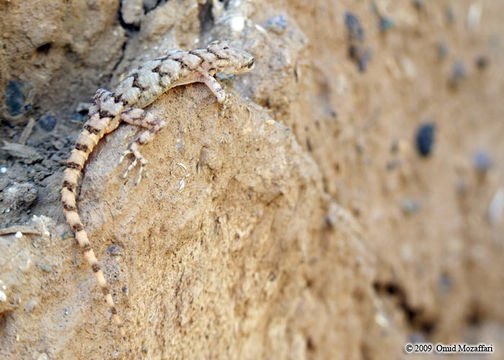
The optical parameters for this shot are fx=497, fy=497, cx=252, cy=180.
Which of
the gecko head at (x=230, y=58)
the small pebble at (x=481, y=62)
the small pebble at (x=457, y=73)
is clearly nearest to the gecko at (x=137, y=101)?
the gecko head at (x=230, y=58)

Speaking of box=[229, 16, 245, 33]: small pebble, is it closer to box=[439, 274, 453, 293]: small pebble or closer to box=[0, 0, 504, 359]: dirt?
box=[0, 0, 504, 359]: dirt

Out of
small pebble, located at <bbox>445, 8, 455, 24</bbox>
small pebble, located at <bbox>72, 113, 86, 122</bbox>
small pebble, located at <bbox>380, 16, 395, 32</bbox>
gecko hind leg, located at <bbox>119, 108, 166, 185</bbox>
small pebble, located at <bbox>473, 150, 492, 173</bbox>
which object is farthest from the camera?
small pebble, located at <bbox>473, 150, 492, 173</bbox>

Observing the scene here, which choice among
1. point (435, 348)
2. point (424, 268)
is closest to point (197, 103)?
point (424, 268)

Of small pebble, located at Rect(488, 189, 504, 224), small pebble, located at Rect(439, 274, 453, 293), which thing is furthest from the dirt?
small pebble, located at Rect(488, 189, 504, 224)

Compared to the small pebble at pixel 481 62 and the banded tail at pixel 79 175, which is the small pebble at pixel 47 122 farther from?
the small pebble at pixel 481 62

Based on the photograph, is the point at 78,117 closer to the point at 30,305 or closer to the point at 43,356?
the point at 30,305

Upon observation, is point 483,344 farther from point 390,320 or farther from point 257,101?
point 257,101

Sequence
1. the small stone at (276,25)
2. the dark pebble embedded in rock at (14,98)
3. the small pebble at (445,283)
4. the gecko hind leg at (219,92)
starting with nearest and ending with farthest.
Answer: the gecko hind leg at (219,92)
the dark pebble embedded in rock at (14,98)
the small stone at (276,25)
the small pebble at (445,283)
